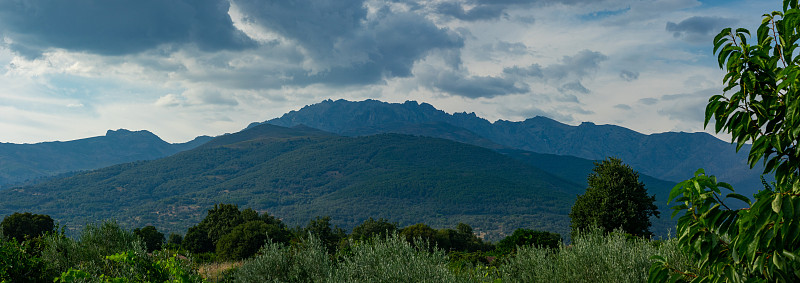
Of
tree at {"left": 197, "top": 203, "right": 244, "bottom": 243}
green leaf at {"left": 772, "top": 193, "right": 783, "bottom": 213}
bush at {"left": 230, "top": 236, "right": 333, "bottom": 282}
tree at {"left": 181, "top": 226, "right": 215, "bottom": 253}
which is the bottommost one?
tree at {"left": 181, "top": 226, "right": 215, "bottom": 253}

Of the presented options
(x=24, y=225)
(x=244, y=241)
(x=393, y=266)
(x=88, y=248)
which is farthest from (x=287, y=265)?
(x=24, y=225)

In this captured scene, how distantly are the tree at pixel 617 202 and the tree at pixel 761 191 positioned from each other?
2798 cm

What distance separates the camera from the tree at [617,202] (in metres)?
31.0

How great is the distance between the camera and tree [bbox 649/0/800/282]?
3.81 m

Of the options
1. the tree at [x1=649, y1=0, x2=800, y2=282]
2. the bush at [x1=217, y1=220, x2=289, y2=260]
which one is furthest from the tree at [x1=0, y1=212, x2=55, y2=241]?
the tree at [x1=649, y1=0, x2=800, y2=282]

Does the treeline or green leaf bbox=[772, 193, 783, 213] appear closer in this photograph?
green leaf bbox=[772, 193, 783, 213]

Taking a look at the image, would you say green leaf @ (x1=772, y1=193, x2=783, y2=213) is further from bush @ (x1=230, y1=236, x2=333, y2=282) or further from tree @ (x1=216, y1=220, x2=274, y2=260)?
tree @ (x1=216, y1=220, x2=274, y2=260)

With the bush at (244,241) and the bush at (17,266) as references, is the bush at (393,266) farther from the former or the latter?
the bush at (244,241)

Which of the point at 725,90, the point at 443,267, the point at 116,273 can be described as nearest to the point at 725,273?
the point at 725,90

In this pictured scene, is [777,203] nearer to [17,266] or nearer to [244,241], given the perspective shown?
[17,266]

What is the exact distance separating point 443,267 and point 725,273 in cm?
566

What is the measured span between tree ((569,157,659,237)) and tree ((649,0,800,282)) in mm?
27980

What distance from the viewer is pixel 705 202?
4.45 metres

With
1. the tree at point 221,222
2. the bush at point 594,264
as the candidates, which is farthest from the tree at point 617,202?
the tree at point 221,222
